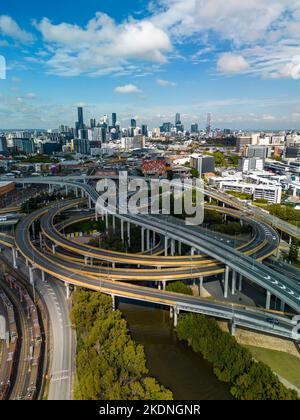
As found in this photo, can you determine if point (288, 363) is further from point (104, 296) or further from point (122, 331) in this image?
point (104, 296)

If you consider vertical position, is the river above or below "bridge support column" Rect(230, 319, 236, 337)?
below

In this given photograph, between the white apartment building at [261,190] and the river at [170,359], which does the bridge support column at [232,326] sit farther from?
the white apartment building at [261,190]

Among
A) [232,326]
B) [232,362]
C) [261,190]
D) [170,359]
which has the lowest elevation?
[170,359]

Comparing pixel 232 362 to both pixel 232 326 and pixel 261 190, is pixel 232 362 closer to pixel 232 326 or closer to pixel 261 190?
pixel 232 326

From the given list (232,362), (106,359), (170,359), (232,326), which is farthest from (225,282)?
(106,359)

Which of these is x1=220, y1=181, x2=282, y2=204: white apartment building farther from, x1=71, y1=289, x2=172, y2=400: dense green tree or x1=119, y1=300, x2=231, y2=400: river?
x1=71, y1=289, x2=172, y2=400: dense green tree

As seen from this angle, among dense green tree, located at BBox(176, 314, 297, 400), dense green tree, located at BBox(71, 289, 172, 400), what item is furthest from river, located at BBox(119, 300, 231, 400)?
dense green tree, located at BBox(71, 289, 172, 400)

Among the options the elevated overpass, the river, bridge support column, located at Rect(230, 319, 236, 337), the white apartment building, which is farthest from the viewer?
the white apartment building

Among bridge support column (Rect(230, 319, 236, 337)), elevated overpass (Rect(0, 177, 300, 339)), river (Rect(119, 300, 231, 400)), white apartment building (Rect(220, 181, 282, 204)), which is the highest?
white apartment building (Rect(220, 181, 282, 204))
